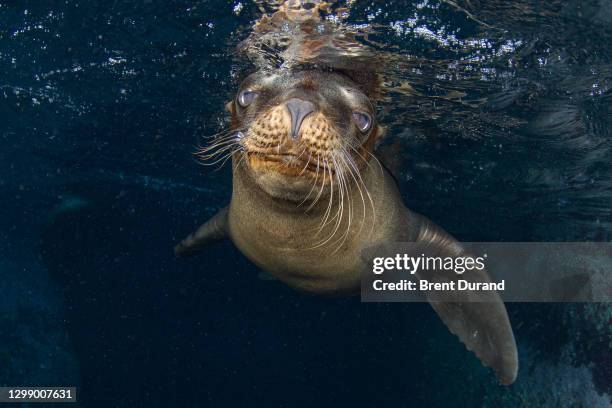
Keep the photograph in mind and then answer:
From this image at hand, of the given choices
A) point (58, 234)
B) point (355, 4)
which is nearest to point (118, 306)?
point (58, 234)

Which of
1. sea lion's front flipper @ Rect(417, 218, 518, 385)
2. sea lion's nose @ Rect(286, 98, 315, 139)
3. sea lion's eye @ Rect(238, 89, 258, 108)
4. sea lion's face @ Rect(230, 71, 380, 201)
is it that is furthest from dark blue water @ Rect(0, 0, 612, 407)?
sea lion's front flipper @ Rect(417, 218, 518, 385)

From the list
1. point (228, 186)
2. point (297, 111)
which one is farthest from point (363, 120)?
point (228, 186)

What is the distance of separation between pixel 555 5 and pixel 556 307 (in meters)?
11.4

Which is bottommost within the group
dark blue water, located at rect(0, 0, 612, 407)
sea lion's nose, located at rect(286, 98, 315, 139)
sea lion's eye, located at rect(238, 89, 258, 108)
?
dark blue water, located at rect(0, 0, 612, 407)

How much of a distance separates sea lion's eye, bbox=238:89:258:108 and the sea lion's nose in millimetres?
929

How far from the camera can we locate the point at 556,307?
45.1ft

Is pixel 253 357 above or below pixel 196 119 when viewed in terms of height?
below

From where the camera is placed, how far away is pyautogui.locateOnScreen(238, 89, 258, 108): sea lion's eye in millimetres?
A: 4176

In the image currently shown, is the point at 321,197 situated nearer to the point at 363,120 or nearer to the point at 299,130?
the point at 363,120

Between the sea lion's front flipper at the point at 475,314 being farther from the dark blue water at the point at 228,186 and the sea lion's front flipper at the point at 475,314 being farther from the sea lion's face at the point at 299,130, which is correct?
the sea lion's face at the point at 299,130

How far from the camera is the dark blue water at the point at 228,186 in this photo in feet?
18.9

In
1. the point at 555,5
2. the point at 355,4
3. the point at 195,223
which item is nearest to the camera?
the point at 555,5

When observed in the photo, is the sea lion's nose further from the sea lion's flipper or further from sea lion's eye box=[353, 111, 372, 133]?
the sea lion's flipper

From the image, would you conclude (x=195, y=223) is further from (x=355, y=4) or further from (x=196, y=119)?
(x=355, y=4)
